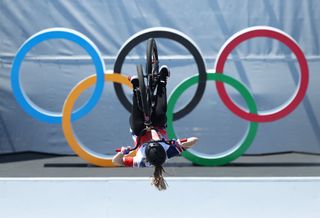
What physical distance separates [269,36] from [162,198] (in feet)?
9.08

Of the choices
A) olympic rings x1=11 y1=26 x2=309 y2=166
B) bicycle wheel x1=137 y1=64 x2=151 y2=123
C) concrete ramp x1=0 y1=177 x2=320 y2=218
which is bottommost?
concrete ramp x1=0 y1=177 x2=320 y2=218

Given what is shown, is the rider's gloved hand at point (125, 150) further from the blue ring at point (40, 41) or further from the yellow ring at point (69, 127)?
the blue ring at point (40, 41)

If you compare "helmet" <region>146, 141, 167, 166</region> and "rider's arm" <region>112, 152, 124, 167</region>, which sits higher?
"helmet" <region>146, 141, 167, 166</region>

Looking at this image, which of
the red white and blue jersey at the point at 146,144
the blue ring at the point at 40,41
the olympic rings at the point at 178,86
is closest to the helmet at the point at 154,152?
the red white and blue jersey at the point at 146,144

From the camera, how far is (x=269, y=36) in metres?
8.26

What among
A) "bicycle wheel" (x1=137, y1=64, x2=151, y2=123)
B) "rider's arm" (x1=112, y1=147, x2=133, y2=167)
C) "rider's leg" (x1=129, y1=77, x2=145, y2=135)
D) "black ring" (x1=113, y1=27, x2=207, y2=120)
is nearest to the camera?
"bicycle wheel" (x1=137, y1=64, x2=151, y2=123)

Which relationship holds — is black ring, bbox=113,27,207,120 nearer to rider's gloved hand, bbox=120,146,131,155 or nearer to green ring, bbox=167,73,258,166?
green ring, bbox=167,73,258,166

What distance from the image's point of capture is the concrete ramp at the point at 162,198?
6402 millimetres

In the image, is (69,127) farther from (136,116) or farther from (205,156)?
(136,116)

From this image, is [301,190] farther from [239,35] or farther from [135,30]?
[135,30]

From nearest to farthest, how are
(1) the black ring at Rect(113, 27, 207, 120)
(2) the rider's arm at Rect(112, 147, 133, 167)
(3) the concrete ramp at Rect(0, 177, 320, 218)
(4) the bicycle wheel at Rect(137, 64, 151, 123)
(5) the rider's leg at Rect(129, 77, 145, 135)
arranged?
(4) the bicycle wheel at Rect(137, 64, 151, 123)
(5) the rider's leg at Rect(129, 77, 145, 135)
(2) the rider's arm at Rect(112, 147, 133, 167)
(3) the concrete ramp at Rect(0, 177, 320, 218)
(1) the black ring at Rect(113, 27, 207, 120)

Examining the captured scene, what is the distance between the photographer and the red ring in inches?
322

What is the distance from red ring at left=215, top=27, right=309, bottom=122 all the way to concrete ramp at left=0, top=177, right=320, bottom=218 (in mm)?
1951

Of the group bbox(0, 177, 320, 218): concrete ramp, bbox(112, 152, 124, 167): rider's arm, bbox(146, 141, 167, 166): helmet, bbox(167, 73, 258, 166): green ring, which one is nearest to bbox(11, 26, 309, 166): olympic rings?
bbox(167, 73, 258, 166): green ring
